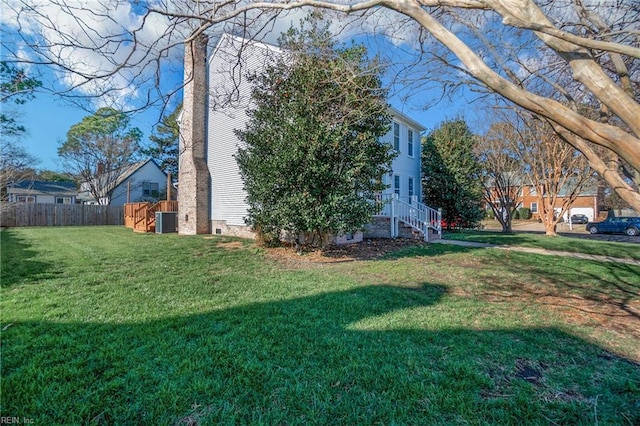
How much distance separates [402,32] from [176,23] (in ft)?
11.1

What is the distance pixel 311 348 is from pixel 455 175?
15.8m

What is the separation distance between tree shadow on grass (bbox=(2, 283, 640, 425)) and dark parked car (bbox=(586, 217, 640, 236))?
Result: 26.4 m

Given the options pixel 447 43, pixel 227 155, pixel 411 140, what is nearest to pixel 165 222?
pixel 227 155

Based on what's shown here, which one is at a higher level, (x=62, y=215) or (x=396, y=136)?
(x=396, y=136)

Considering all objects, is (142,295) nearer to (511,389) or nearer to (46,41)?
(46,41)

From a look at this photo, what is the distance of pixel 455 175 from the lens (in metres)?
16.7

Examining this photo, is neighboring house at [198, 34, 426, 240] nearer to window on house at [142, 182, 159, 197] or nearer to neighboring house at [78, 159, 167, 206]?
neighboring house at [78, 159, 167, 206]

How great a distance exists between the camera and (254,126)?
9180 mm

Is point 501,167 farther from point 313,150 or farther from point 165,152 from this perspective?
point 165,152

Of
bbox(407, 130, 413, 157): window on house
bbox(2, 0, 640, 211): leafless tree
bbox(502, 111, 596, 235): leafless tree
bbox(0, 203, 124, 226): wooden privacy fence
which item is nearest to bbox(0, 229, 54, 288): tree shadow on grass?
bbox(2, 0, 640, 211): leafless tree

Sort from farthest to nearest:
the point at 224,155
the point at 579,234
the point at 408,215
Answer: the point at 579,234 → the point at 224,155 → the point at 408,215

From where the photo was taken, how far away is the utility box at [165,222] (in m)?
14.8

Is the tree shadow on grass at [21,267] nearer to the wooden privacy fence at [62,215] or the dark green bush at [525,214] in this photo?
the wooden privacy fence at [62,215]

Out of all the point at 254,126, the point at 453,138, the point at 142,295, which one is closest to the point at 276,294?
the point at 142,295
